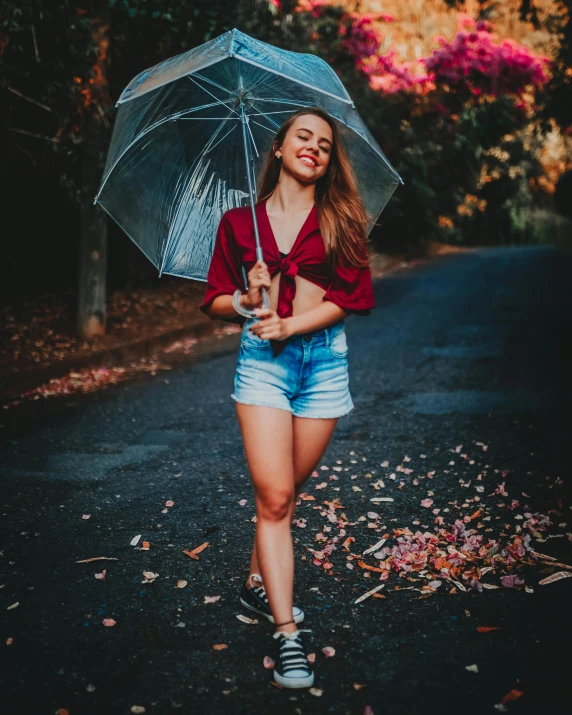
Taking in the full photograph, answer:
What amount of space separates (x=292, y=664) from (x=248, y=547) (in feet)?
3.99

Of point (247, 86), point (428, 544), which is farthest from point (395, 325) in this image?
point (247, 86)

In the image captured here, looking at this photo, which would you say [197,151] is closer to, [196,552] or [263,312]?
[263,312]

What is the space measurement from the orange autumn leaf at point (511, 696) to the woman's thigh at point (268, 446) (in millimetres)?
1035

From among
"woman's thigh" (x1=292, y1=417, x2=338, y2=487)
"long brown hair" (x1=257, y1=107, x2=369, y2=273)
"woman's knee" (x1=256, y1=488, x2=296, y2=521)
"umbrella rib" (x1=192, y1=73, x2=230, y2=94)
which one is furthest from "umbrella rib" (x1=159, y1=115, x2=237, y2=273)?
"woman's knee" (x1=256, y1=488, x2=296, y2=521)

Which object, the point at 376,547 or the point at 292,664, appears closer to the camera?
the point at 292,664

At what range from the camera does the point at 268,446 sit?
2613mm

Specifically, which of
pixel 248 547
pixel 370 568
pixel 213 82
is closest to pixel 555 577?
pixel 370 568

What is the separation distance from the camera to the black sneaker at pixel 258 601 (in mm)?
2984

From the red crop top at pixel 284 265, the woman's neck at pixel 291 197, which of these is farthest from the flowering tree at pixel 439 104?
the red crop top at pixel 284 265

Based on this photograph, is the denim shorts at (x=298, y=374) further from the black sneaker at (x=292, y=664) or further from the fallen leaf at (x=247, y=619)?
the fallen leaf at (x=247, y=619)

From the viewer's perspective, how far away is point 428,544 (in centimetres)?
365

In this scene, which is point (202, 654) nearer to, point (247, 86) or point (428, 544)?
point (428, 544)

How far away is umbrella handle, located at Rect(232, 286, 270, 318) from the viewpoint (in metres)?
2.48

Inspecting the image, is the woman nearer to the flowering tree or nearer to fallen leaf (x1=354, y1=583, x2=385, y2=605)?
fallen leaf (x1=354, y1=583, x2=385, y2=605)
